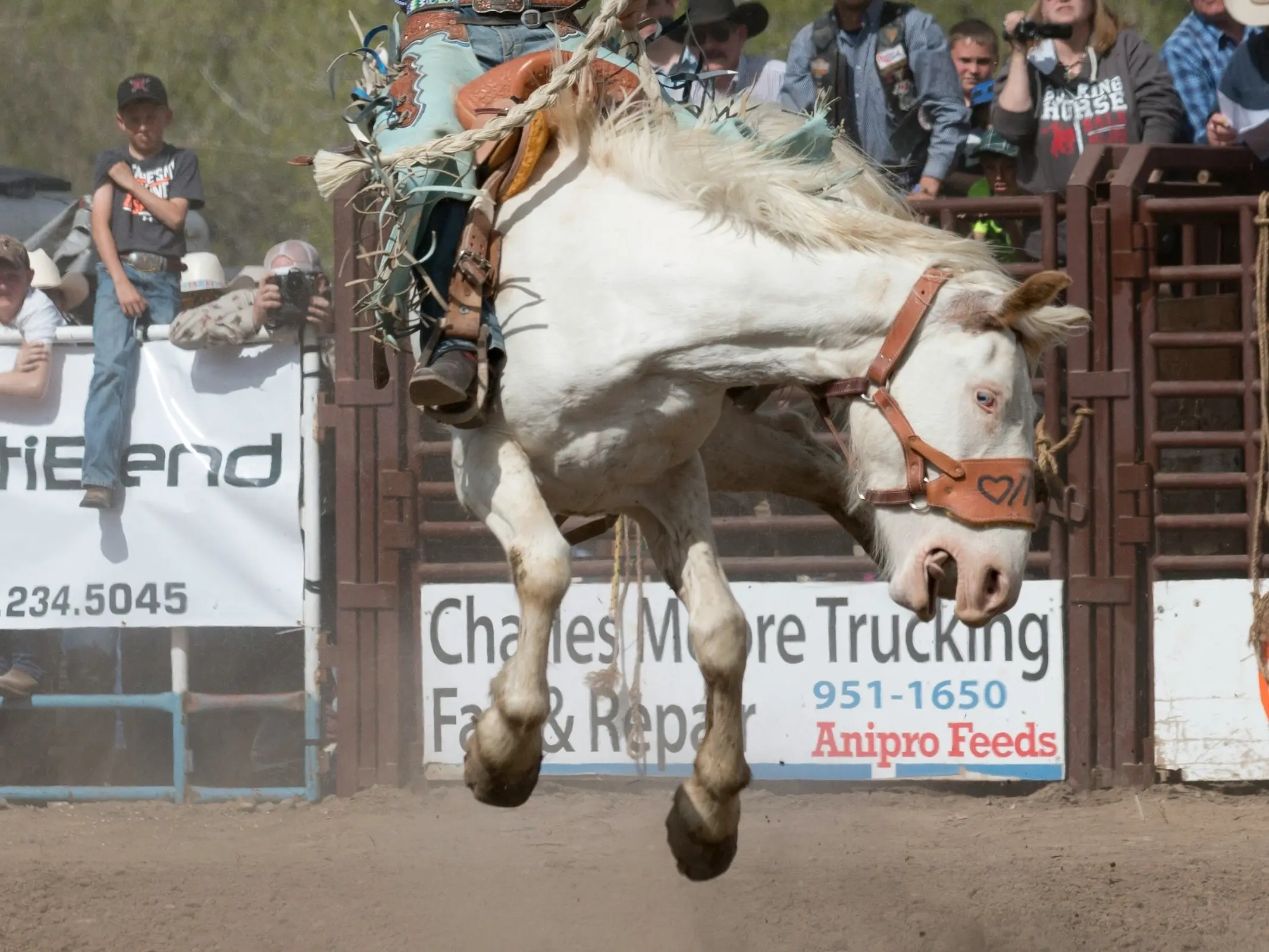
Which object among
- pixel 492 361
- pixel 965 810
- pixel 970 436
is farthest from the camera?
pixel 965 810

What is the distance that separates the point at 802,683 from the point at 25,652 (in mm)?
3733

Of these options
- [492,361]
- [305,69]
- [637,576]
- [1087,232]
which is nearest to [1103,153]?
[1087,232]

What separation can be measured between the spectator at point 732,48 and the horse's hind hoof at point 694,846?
4.53m

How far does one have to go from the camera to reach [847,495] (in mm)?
4945

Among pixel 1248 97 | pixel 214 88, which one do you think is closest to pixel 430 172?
pixel 1248 97

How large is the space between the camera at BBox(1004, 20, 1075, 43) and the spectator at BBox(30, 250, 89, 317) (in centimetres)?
481

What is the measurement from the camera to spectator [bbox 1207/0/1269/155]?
293 inches

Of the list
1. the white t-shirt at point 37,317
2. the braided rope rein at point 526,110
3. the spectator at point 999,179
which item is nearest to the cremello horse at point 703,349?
the braided rope rein at point 526,110

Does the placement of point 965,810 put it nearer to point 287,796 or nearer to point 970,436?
point 287,796

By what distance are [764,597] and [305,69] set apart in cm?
1192

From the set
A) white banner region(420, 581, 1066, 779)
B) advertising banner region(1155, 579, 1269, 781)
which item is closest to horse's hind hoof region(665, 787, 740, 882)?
white banner region(420, 581, 1066, 779)

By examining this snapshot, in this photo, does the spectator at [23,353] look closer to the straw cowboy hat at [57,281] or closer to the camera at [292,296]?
the straw cowboy hat at [57,281]

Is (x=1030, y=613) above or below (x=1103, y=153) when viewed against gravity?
below

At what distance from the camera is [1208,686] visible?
296 inches
